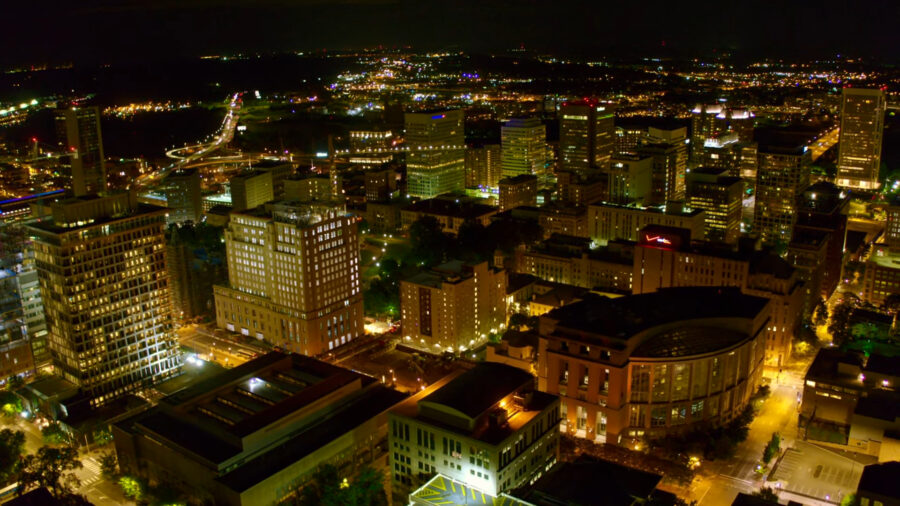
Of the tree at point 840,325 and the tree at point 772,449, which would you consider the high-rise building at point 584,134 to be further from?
the tree at point 772,449

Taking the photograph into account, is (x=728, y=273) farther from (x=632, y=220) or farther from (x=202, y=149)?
(x=202, y=149)

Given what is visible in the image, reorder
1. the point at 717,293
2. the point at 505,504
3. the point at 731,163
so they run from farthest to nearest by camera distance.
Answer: the point at 731,163 → the point at 717,293 → the point at 505,504

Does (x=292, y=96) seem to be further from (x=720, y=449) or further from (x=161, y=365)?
(x=720, y=449)

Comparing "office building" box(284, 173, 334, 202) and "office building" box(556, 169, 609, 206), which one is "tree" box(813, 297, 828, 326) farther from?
"office building" box(284, 173, 334, 202)

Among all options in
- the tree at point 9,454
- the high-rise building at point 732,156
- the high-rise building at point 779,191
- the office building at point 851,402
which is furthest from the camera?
the high-rise building at point 732,156

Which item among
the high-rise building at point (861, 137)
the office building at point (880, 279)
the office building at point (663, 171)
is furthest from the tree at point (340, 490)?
the high-rise building at point (861, 137)

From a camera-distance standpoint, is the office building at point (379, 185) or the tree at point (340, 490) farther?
the office building at point (379, 185)

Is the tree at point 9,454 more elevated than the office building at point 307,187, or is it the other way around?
the office building at point 307,187

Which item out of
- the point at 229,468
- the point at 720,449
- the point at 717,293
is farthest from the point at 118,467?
the point at 717,293
